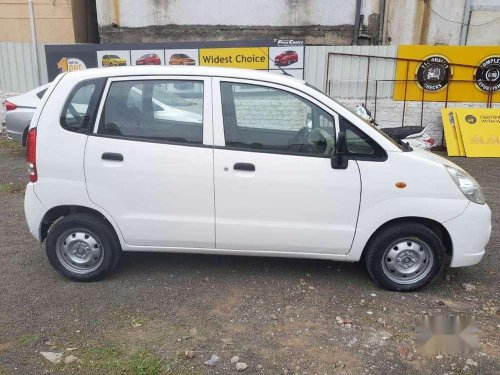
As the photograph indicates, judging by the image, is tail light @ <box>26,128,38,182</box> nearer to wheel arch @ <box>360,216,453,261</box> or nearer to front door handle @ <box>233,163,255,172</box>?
front door handle @ <box>233,163,255,172</box>

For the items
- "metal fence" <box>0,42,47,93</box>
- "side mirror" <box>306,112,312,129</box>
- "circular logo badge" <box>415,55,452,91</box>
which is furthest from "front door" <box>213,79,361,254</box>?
"metal fence" <box>0,42,47,93</box>

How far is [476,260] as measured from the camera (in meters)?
3.88

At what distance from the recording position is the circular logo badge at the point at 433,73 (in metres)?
10.5

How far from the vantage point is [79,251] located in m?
4.05

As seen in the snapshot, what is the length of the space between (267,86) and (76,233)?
202cm

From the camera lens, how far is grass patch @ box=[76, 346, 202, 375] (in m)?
2.94

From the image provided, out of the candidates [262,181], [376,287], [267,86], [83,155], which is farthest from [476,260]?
[83,155]

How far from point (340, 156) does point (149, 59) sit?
8.38 meters

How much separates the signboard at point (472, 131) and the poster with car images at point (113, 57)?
→ 7286 mm

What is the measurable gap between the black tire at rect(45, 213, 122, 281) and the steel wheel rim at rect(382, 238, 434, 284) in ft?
7.45

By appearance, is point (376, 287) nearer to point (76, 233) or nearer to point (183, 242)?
point (183, 242)

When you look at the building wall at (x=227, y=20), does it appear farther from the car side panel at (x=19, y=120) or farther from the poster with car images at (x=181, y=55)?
the car side panel at (x=19, y=120)

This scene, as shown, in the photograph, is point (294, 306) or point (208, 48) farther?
point (208, 48)

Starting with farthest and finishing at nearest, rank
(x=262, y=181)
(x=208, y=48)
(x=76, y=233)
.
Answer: (x=208, y=48), (x=76, y=233), (x=262, y=181)
